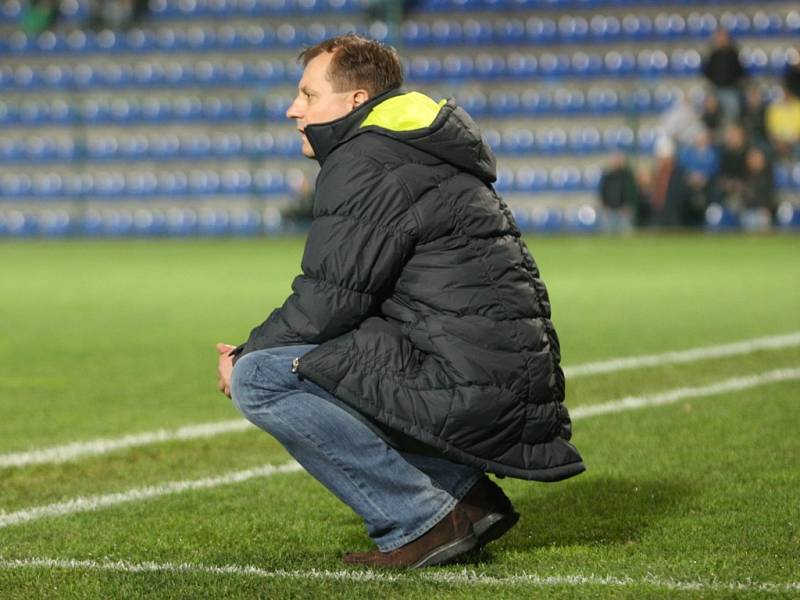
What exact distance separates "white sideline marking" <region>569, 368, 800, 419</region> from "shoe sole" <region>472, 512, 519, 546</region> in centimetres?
265

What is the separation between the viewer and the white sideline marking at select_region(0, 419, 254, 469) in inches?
231

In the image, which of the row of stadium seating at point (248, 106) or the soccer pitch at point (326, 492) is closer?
the soccer pitch at point (326, 492)

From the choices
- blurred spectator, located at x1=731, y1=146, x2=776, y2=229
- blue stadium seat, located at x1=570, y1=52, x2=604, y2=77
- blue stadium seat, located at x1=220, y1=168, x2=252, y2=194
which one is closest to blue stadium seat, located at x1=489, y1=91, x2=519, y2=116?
blue stadium seat, located at x1=570, y1=52, x2=604, y2=77

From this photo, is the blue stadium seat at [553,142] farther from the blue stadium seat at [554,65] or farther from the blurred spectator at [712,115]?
the blurred spectator at [712,115]

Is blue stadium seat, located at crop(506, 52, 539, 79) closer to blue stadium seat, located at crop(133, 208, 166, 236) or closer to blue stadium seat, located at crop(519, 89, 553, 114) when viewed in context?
blue stadium seat, located at crop(519, 89, 553, 114)

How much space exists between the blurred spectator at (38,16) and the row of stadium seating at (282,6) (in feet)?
0.90

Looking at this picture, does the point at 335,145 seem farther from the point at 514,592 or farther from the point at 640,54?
the point at 640,54

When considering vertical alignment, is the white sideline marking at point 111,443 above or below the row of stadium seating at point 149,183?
above

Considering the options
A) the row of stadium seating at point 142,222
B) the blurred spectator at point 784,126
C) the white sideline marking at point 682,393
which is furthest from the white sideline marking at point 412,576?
the row of stadium seating at point 142,222

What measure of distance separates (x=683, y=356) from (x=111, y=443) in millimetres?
3814

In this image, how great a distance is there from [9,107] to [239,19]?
14.9 feet

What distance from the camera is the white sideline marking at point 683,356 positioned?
328 inches

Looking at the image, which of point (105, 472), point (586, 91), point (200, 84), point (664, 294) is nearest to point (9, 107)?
point (200, 84)

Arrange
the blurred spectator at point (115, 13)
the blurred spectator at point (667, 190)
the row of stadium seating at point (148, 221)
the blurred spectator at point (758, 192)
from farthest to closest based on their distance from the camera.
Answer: the blurred spectator at point (115, 13), the row of stadium seating at point (148, 221), the blurred spectator at point (667, 190), the blurred spectator at point (758, 192)
